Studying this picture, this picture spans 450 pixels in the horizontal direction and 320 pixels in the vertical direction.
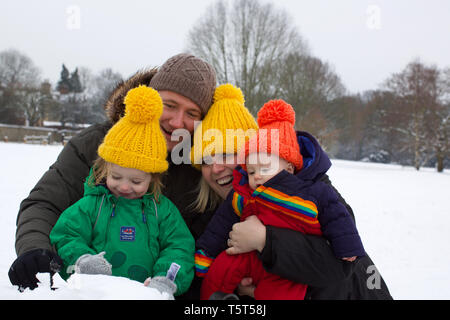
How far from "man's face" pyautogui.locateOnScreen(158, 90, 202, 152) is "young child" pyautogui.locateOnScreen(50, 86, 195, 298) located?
29 centimetres

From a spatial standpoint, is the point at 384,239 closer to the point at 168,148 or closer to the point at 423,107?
the point at 168,148

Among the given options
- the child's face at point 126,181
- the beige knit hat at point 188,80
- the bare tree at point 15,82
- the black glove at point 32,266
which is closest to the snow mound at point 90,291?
the black glove at point 32,266

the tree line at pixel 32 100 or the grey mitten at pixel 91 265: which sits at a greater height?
the tree line at pixel 32 100

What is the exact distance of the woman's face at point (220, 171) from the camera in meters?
2.13

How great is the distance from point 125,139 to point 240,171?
0.71m

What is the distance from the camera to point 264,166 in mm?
1836

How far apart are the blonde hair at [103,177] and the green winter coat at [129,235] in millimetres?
47

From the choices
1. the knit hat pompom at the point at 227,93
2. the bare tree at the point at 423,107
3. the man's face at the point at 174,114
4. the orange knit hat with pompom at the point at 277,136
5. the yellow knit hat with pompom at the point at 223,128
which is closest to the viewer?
the orange knit hat with pompom at the point at 277,136

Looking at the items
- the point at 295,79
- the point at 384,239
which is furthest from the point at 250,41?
the point at 384,239

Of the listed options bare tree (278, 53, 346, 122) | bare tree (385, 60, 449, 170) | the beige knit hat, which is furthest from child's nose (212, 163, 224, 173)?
bare tree (385, 60, 449, 170)

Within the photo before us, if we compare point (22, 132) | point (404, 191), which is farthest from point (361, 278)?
point (22, 132)

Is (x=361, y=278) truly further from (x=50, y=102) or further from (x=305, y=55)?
(x=50, y=102)

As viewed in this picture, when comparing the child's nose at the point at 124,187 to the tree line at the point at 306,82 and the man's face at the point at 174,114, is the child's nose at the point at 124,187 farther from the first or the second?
the tree line at the point at 306,82
